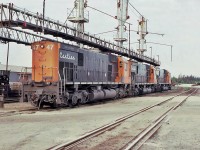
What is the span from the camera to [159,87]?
56406 mm

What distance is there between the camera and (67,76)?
74.5ft

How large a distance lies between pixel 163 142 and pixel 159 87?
46918 mm

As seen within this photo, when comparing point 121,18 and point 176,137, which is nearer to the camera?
point 176,137

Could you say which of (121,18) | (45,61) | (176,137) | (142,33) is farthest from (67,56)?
(142,33)

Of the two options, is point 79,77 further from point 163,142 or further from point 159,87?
point 159,87

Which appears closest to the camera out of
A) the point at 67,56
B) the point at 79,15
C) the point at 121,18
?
the point at 67,56

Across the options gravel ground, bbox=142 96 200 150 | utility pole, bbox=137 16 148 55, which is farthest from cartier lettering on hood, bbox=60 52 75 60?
utility pole, bbox=137 16 148 55

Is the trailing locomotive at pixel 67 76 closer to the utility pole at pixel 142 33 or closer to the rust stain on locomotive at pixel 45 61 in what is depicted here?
the rust stain on locomotive at pixel 45 61

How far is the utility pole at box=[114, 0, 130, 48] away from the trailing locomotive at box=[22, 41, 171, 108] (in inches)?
1362

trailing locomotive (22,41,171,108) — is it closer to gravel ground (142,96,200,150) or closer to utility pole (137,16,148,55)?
gravel ground (142,96,200,150)

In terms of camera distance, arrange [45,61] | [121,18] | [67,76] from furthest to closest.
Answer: [121,18]
[67,76]
[45,61]

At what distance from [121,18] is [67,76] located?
46.1 m

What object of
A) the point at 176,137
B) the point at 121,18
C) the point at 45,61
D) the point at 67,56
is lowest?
the point at 176,137

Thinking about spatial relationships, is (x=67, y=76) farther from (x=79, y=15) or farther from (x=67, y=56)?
(x=79, y=15)
